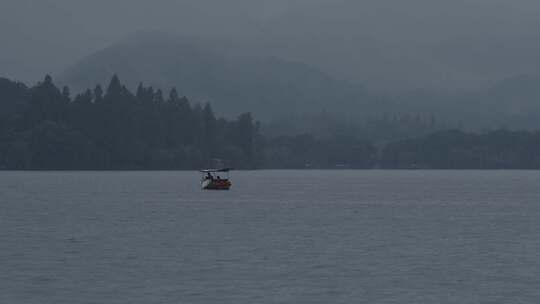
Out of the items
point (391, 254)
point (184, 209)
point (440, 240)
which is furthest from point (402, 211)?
point (391, 254)

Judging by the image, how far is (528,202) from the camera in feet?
554

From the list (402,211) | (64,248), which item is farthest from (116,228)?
(402,211)

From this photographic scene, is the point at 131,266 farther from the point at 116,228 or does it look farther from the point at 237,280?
the point at 116,228

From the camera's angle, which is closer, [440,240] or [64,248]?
[64,248]

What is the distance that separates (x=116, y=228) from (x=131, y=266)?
106 ft

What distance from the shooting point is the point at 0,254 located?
75000 mm

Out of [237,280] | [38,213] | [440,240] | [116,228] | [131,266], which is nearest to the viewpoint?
[237,280]

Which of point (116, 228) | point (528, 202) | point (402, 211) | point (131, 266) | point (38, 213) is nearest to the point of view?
point (131, 266)

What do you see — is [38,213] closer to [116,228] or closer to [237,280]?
[116,228]

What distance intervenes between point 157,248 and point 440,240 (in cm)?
2655

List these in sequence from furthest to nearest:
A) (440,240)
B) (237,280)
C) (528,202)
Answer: (528,202)
(440,240)
(237,280)

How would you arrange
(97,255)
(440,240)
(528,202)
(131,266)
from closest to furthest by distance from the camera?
(131,266)
(97,255)
(440,240)
(528,202)

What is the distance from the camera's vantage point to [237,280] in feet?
206

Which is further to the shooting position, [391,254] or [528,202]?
[528,202]
